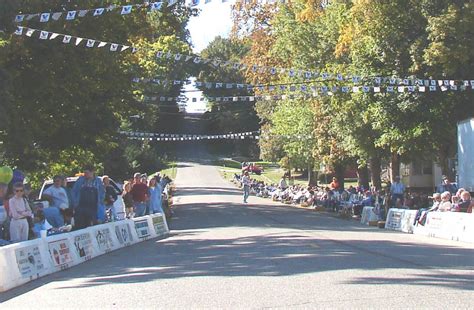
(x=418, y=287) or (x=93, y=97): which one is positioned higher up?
(x=93, y=97)

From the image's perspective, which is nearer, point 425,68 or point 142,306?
point 142,306

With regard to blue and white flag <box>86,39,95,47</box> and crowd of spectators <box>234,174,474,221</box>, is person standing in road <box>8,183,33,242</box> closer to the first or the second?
blue and white flag <box>86,39,95,47</box>

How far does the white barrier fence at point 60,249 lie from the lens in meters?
11.1

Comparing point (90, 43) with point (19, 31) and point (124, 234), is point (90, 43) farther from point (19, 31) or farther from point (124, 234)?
point (124, 234)

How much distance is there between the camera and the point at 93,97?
28672mm

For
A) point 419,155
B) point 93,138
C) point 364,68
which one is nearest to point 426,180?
point 419,155

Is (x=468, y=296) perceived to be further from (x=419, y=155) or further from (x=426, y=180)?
(x=426, y=180)

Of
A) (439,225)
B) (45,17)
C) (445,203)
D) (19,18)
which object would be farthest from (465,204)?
(19,18)

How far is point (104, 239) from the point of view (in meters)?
16.0

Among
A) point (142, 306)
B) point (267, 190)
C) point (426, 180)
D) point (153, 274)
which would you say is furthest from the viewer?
point (267, 190)

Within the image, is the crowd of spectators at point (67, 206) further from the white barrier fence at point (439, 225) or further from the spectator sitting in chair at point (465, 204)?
the spectator sitting in chair at point (465, 204)

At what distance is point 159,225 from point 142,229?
1731 millimetres

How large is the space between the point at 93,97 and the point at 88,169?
12.6 metres

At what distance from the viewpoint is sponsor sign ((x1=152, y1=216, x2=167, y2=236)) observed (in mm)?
20875
